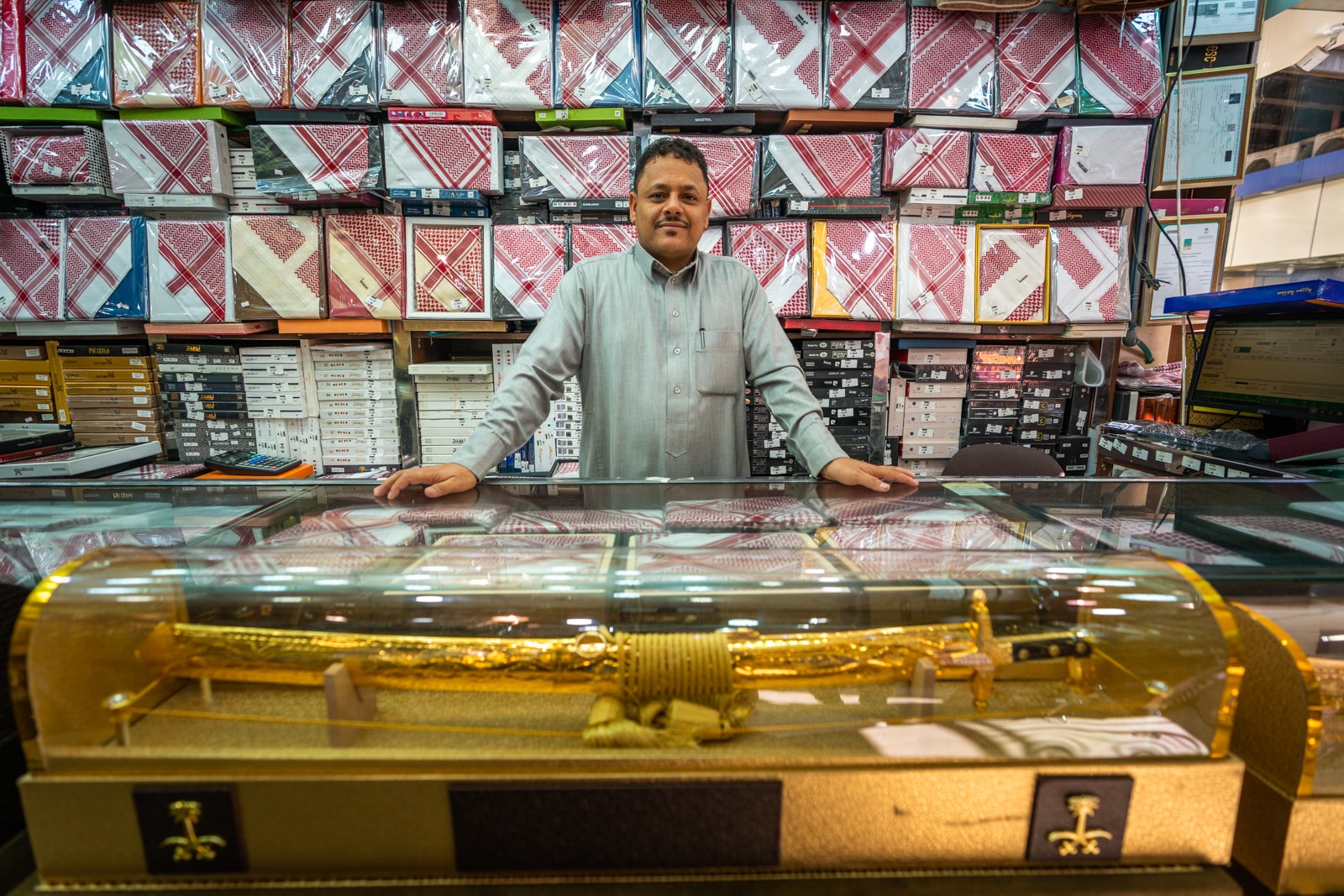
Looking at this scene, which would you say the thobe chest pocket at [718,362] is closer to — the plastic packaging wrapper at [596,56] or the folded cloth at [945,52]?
the plastic packaging wrapper at [596,56]

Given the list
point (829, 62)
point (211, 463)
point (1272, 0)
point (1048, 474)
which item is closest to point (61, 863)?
point (211, 463)

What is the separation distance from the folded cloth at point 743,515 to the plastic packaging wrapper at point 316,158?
2.26 meters

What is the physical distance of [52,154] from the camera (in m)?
2.55

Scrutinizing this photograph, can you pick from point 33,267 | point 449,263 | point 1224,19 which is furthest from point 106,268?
point 1224,19

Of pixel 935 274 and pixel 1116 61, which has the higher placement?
pixel 1116 61

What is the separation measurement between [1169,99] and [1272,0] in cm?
84

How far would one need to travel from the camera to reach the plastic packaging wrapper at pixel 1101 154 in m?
2.56

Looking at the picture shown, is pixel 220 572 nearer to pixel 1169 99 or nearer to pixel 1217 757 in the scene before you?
pixel 1217 757

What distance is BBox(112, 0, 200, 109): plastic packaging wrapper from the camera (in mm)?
2461

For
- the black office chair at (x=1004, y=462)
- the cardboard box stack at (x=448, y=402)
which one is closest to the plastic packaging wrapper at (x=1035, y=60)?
the black office chair at (x=1004, y=462)

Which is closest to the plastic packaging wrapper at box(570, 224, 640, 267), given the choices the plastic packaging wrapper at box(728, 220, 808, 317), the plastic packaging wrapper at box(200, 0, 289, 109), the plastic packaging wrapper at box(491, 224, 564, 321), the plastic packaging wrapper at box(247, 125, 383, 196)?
the plastic packaging wrapper at box(491, 224, 564, 321)

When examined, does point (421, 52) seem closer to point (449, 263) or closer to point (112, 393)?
point (449, 263)

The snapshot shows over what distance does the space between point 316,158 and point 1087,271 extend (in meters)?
3.37

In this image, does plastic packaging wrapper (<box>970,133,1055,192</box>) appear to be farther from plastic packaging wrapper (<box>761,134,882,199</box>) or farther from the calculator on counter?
the calculator on counter
